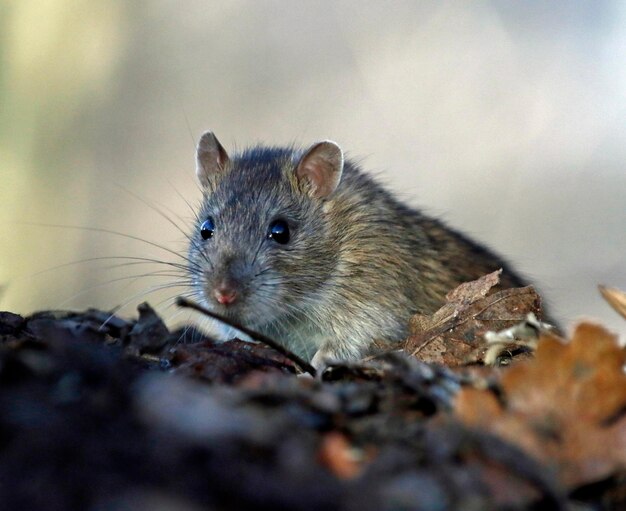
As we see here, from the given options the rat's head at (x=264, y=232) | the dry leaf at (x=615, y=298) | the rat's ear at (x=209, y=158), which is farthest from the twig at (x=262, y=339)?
the rat's ear at (x=209, y=158)

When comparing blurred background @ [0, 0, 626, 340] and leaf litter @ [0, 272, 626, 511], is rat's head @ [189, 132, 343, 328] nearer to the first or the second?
leaf litter @ [0, 272, 626, 511]

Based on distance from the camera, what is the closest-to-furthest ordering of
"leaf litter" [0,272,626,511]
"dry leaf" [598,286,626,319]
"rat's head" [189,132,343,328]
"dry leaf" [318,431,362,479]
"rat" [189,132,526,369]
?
1. "leaf litter" [0,272,626,511]
2. "dry leaf" [318,431,362,479]
3. "dry leaf" [598,286,626,319]
4. "rat's head" [189,132,343,328]
5. "rat" [189,132,526,369]

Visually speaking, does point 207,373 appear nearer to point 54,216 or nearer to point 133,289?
point 54,216

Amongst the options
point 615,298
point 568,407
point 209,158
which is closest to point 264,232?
point 209,158

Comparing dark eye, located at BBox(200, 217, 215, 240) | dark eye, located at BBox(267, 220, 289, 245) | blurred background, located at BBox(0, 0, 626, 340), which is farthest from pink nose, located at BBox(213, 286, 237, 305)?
blurred background, located at BBox(0, 0, 626, 340)

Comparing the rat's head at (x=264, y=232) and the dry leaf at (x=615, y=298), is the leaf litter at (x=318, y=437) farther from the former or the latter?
the rat's head at (x=264, y=232)

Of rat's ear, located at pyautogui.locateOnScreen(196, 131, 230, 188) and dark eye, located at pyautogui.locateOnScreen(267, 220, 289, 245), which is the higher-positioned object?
rat's ear, located at pyautogui.locateOnScreen(196, 131, 230, 188)

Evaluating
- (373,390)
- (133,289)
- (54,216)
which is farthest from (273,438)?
(133,289)

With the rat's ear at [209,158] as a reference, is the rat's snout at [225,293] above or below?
below
